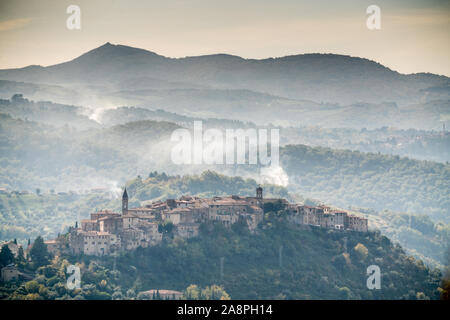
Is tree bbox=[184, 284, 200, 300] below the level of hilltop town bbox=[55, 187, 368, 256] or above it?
below

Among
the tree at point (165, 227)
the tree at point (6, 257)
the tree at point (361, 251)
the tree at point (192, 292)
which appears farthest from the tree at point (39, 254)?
the tree at point (361, 251)

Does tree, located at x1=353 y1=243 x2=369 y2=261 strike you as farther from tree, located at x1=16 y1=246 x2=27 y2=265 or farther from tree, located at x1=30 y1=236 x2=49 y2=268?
tree, located at x1=16 y1=246 x2=27 y2=265

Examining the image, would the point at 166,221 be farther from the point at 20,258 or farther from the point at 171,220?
the point at 20,258

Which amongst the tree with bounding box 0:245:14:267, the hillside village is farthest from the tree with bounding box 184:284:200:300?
the tree with bounding box 0:245:14:267

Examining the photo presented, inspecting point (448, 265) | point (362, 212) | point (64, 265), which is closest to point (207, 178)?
point (362, 212)

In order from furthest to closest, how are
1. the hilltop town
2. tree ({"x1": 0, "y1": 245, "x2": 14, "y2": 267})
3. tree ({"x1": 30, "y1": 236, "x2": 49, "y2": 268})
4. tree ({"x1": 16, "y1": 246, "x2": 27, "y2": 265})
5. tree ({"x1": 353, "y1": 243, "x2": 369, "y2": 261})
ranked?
tree ({"x1": 353, "y1": 243, "x2": 369, "y2": 261}), the hilltop town, tree ({"x1": 16, "y1": 246, "x2": 27, "y2": 265}), tree ({"x1": 30, "y1": 236, "x2": 49, "y2": 268}), tree ({"x1": 0, "y1": 245, "x2": 14, "y2": 267})

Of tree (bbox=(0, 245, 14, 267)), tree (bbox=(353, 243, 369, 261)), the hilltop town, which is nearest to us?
tree (bbox=(0, 245, 14, 267))

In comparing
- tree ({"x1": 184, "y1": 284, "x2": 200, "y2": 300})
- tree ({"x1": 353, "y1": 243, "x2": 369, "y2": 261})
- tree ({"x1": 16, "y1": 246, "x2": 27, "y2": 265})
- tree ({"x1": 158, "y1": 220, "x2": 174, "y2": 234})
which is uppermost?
tree ({"x1": 158, "y1": 220, "x2": 174, "y2": 234})
